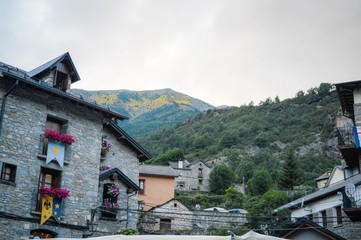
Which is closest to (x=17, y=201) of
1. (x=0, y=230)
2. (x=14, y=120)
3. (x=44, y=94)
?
(x=0, y=230)

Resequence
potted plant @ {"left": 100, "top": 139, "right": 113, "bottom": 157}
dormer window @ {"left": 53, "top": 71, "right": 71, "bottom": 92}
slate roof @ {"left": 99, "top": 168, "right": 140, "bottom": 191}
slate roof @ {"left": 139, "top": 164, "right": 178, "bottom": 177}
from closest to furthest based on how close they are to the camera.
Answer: dormer window @ {"left": 53, "top": 71, "right": 71, "bottom": 92} → slate roof @ {"left": 99, "top": 168, "right": 140, "bottom": 191} → potted plant @ {"left": 100, "top": 139, "right": 113, "bottom": 157} → slate roof @ {"left": 139, "top": 164, "right": 178, "bottom": 177}

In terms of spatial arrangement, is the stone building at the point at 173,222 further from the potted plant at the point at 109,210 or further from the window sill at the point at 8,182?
the window sill at the point at 8,182

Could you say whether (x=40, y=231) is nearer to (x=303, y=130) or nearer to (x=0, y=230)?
(x=0, y=230)

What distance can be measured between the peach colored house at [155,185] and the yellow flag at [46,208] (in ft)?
79.7

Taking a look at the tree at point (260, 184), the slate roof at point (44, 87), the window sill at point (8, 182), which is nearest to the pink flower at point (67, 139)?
the slate roof at point (44, 87)

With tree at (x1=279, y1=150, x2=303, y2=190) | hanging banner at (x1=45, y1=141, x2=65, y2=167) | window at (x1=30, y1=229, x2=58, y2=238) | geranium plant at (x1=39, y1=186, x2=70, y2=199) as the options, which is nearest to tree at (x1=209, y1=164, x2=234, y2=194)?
tree at (x1=279, y1=150, x2=303, y2=190)

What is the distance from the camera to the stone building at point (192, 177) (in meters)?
67.8

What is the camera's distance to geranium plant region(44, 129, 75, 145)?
67.9 feet

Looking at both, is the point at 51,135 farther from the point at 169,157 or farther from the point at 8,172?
the point at 169,157

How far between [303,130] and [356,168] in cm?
6591

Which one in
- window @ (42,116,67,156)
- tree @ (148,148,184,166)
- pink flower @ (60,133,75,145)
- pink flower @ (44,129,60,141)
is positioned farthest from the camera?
tree @ (148,148,184,166)

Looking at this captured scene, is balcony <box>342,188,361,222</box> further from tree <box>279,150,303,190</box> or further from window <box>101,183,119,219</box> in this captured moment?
tree <box>279,150,303,190</box>

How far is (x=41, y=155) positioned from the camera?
2034 cm

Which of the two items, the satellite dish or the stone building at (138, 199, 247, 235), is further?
the stone building at (138, 199, 247, 235)
